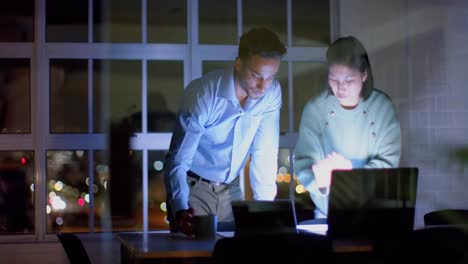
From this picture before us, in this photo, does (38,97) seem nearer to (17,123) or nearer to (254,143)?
(17,123)

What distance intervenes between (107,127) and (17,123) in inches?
27.5

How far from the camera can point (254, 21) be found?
591cm

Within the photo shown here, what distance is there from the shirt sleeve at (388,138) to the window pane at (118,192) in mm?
1902

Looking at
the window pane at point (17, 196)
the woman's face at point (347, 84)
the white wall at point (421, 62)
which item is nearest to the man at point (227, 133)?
the woman's face at point (347, 84)

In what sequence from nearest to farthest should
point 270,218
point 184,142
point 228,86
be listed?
1. point 270,218
2. point 184,142
3. point 228,86

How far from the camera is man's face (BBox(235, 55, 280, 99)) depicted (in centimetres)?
534

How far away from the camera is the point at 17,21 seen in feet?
18.7

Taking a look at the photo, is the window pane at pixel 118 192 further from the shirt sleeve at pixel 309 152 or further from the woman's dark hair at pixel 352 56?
the woman's dark hair at pixel 352 56

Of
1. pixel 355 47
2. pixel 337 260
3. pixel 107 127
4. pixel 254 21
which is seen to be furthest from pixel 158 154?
pixel 337 260

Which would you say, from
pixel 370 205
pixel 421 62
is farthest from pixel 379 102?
pixel 370 205

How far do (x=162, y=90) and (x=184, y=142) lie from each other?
2.77 ft

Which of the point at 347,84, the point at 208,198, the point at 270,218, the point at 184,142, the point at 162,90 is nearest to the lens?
the point at 270,218

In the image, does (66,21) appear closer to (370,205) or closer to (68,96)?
(68,96)

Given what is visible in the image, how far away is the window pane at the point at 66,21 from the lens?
5730 mm
